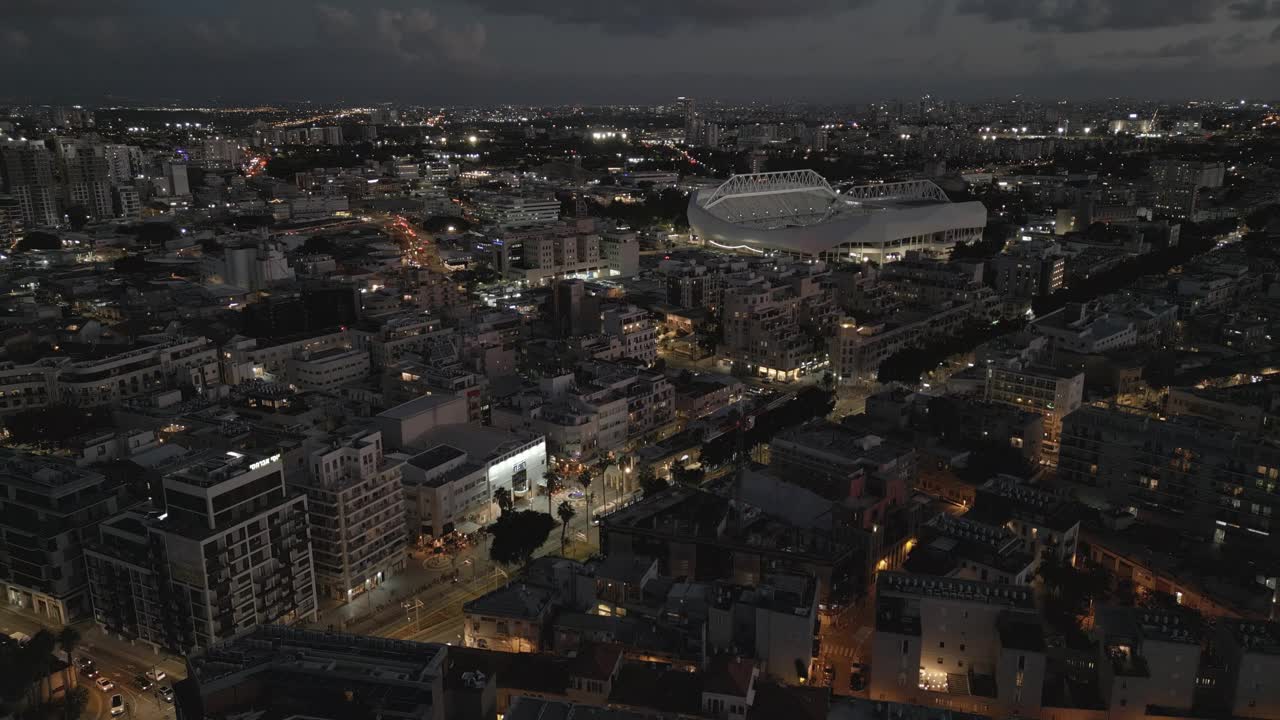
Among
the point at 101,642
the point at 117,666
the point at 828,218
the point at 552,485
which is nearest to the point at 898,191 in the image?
the point at 828,218

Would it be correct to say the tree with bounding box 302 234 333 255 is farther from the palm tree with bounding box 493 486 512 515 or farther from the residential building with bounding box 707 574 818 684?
the residential building with bounding box 707 574 818 684

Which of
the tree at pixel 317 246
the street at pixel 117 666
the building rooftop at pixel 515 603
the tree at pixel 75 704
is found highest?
the tree at pixel 317 246

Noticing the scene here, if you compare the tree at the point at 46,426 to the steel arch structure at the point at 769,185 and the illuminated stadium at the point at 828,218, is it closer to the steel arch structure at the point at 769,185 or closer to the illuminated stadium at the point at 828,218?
the illuminated stadium at the point at 828,218

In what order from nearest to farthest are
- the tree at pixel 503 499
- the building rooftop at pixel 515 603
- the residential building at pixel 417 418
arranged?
1. the building rooftop at pixel 515 603
2. the tree at pixel 503 499
3. the residential building at pixel 417 418

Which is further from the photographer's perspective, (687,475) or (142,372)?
(142,372)

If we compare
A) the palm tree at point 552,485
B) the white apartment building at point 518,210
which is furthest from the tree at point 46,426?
the white apartment building at point 518,210

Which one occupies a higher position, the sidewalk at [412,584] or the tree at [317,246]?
the tree at [317,246]

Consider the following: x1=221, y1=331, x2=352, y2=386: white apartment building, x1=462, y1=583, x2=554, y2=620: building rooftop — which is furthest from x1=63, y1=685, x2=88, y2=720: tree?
x1=221, y1=331, x2=352, y2=386: white apartment building

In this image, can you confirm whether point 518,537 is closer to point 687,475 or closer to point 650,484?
point 650,484
